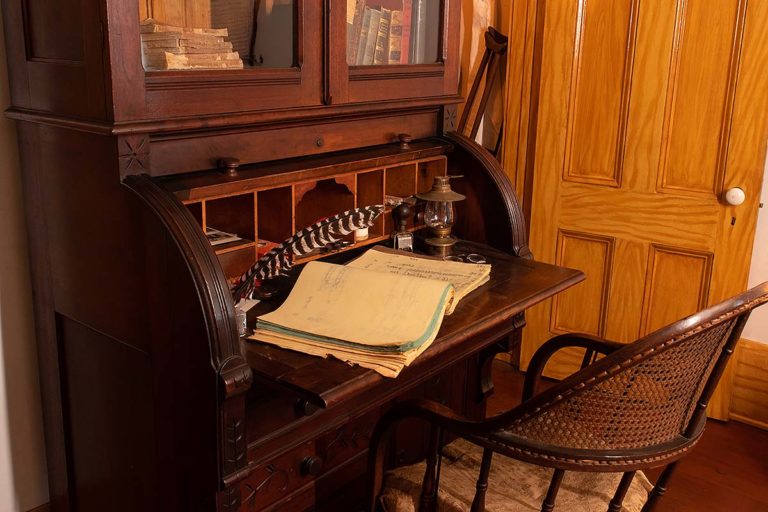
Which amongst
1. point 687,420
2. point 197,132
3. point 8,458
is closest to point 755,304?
point 687,420

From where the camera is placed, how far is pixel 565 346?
1.74m

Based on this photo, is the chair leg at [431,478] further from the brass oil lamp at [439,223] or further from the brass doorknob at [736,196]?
the brass doorknob at [736,196]

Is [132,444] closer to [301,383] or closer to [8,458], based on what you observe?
[8,458]

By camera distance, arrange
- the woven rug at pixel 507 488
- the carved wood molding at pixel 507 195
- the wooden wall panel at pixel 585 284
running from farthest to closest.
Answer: the wooden wall panel at pixel 585 284, the carved wood molding at pixel 507 195, the woven rug at pixel 507 488

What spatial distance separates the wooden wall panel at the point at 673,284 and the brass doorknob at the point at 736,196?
20cm

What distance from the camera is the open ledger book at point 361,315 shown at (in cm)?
140

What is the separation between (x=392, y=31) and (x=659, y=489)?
116cm

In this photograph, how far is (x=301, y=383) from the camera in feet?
4.31

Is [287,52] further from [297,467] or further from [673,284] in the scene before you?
[673,284]

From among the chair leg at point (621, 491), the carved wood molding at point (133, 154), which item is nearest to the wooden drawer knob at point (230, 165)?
the carved wood molding at point (133, 154)

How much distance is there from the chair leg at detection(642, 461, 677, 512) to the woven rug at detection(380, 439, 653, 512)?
23 millimetres

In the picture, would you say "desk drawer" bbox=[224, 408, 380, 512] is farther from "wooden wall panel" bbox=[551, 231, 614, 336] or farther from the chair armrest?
"wooden wall panel" bbox=[551, 231, 614, 336]

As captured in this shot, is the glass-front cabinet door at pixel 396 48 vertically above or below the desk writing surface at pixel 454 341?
above

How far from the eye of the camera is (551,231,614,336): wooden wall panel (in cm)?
294
